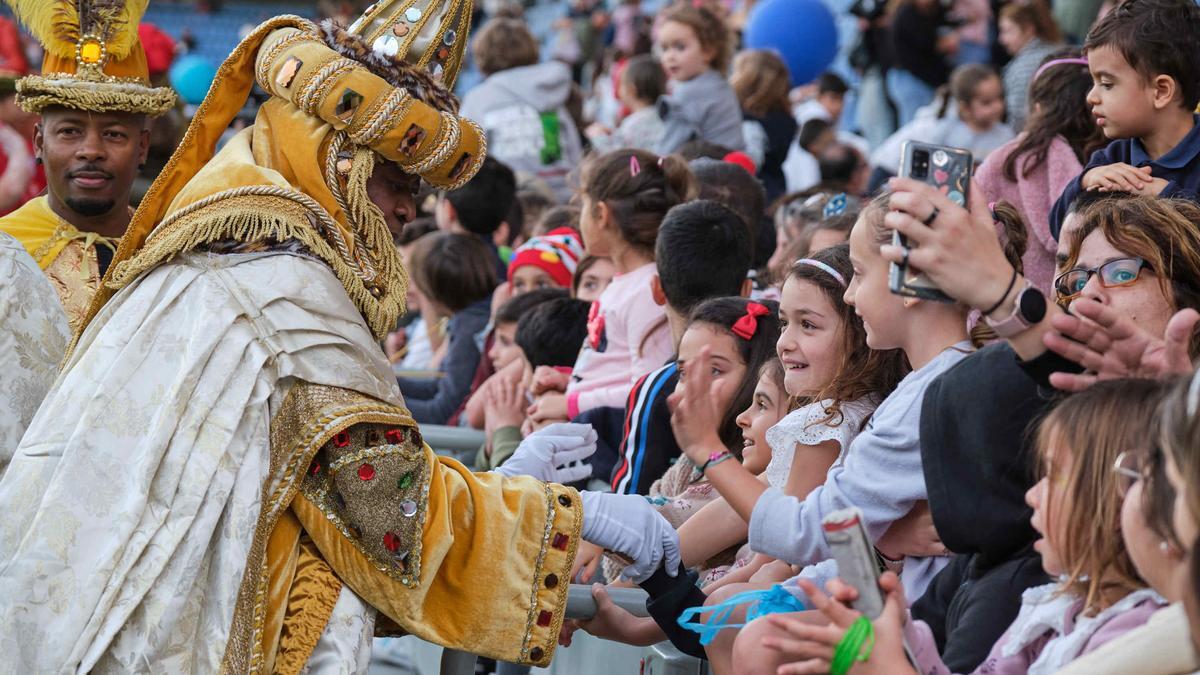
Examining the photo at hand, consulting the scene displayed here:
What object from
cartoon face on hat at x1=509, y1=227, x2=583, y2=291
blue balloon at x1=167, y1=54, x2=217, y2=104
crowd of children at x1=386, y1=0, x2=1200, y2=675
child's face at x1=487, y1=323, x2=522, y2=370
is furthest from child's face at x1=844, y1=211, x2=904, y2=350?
blue balloon at x1=167, y1=54, x2=217, y2=104

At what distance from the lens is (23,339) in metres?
4.14

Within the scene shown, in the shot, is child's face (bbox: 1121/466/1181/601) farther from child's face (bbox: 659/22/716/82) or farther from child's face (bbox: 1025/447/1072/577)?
child's face (bbox: 659/22/716/82)

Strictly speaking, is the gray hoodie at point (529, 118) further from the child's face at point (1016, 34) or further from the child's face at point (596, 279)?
the child's face at point (596, 279)

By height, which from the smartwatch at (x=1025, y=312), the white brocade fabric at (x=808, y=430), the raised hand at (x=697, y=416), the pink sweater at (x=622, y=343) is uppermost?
the smartwatch at (x=1025, y=312)

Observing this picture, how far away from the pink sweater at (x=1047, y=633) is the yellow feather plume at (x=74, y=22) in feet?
10.2

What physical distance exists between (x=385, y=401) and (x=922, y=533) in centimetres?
114

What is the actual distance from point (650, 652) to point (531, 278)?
112 inches

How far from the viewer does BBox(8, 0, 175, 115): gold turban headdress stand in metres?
4.53

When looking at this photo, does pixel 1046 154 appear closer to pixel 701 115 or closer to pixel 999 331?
pixel 999 331

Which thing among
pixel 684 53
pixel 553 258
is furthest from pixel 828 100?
pixel 553 258

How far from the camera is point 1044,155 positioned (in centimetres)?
512

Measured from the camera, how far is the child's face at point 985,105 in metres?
8.23

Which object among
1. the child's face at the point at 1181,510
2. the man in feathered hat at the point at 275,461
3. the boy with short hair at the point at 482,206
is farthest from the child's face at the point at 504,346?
the child's face at the point at 1181,510

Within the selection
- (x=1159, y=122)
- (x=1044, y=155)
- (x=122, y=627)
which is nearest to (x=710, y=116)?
(x=1044, y=155)
